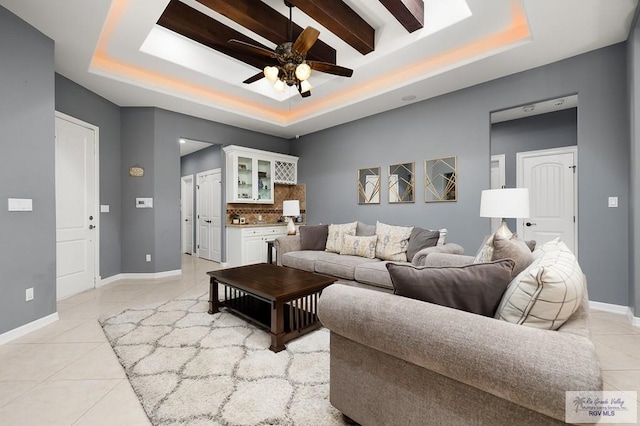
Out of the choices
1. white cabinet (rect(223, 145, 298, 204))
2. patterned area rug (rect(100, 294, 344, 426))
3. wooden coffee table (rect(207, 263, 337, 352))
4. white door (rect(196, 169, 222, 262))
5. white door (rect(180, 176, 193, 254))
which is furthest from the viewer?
white door (rect(180, 176, 193, 254))

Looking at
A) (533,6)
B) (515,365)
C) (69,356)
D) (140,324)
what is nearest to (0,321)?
(69,356)

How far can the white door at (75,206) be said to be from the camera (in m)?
3.53

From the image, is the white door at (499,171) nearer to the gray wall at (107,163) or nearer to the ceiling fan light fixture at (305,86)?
the ceiling fan light fixture at (305,86)

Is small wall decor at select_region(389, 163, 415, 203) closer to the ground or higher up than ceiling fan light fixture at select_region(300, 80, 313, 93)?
closer to the ground

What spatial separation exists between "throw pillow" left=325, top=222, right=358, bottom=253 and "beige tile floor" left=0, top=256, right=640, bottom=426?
8.69 ft

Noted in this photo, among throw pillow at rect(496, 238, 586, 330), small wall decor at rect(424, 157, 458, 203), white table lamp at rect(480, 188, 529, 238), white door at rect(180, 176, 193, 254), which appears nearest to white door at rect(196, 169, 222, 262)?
white door at rect(180, 176, 193, 254)

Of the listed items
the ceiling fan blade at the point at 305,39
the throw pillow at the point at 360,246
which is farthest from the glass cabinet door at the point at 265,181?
the ceiling fan blade at the point at 305,39

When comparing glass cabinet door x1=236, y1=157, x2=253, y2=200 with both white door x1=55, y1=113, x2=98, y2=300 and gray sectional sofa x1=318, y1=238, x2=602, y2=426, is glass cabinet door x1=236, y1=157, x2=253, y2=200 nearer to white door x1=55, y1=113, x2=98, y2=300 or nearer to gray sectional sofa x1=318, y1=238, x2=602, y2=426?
white door x1=55, y1=113, x2=98, y2=300

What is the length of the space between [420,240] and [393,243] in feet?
1.15

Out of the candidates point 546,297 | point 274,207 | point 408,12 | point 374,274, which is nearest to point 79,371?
point 374,274

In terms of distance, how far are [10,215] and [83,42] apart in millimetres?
1833

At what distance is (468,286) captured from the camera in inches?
45.0

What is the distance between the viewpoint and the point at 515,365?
2.69 feet

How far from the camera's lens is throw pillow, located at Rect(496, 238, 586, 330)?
37.4 inches
